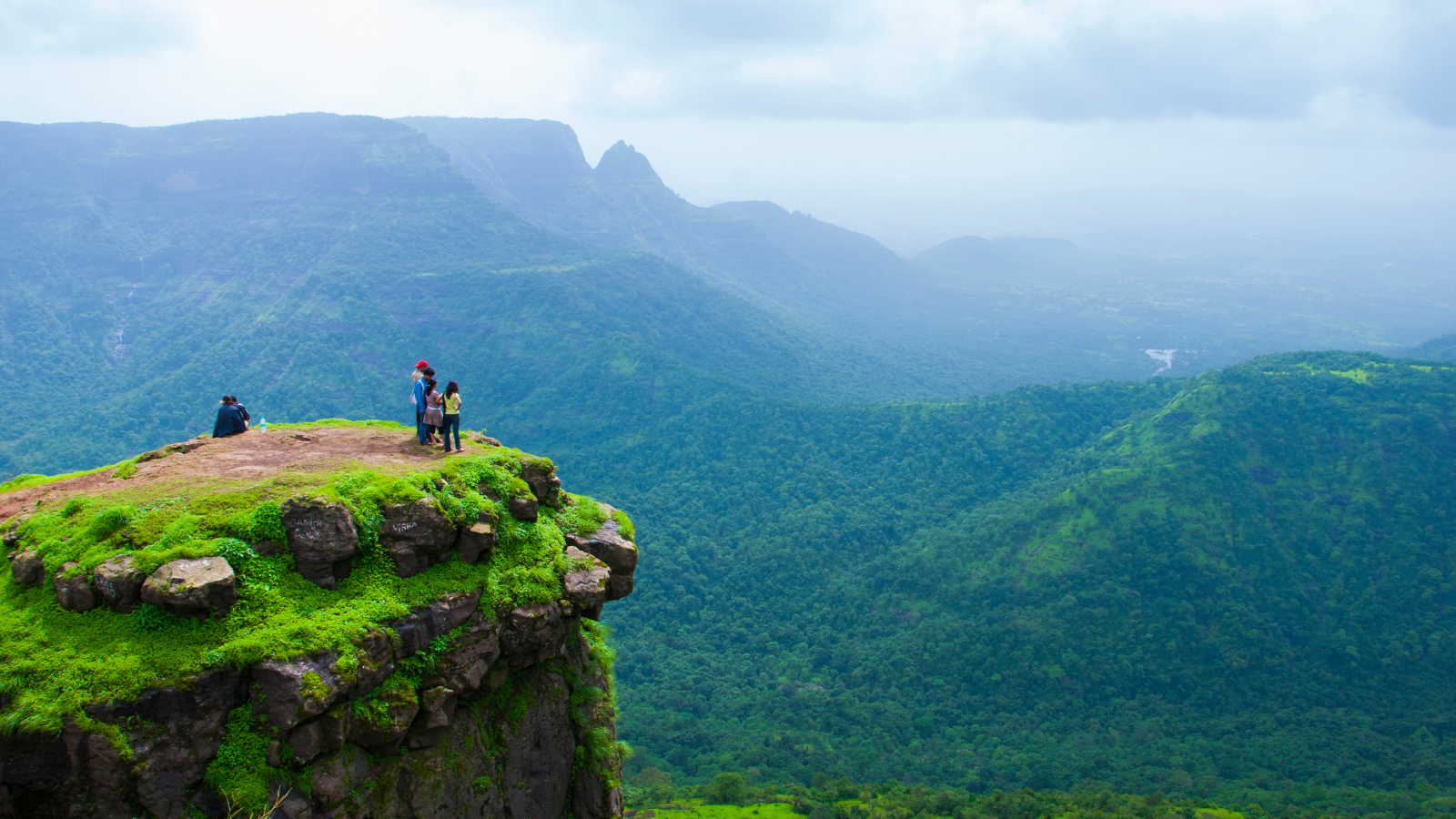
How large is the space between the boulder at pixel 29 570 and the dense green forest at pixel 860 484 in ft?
162

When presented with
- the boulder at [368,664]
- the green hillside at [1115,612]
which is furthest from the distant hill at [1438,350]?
the boulder at [368,664]

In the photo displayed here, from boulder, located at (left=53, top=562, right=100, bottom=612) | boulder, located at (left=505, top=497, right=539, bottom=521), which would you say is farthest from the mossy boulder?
boulder, located at (left=53, top=562, right=100, bottom=612)

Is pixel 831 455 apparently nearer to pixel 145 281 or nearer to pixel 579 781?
pixel 579 781

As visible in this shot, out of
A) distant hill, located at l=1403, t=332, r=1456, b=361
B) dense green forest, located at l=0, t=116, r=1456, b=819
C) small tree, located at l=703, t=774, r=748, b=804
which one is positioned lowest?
small tree, located at l=703, t=774, r=748, b=804

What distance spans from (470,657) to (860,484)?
83335mm

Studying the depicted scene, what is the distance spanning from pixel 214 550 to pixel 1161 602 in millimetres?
71703

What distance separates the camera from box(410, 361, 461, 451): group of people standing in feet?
64.5

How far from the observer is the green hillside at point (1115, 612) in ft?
189

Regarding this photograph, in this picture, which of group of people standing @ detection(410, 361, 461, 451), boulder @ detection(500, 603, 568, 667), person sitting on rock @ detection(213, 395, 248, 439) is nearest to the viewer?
boulder @ detection(500, 603, 568, 667)

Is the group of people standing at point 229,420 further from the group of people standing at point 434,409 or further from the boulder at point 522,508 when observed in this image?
the boulder at point 522,508

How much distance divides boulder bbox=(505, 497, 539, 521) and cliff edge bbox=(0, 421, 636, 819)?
5 centimetres

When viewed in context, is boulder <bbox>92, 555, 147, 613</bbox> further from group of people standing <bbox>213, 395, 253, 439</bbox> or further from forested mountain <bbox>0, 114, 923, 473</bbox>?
forested mountain <bbox>0, 114, 923, 473</bbox>

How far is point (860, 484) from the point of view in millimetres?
95688

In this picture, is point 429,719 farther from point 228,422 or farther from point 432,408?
point 228,422
